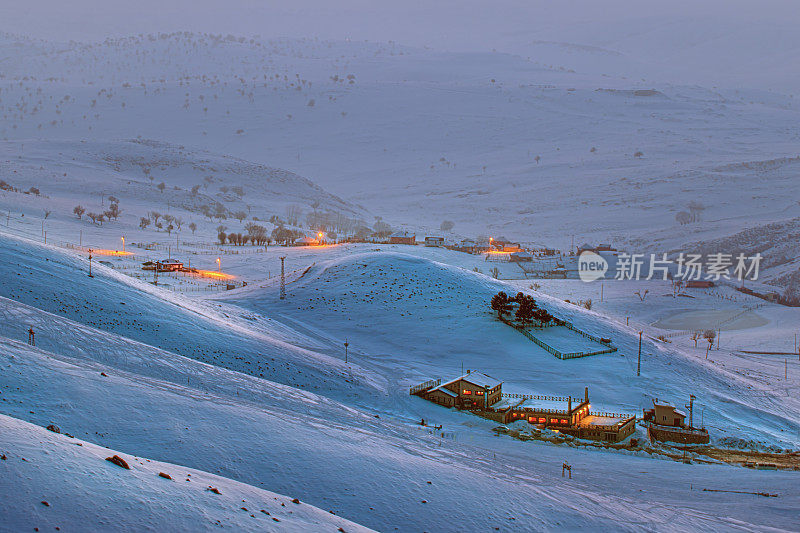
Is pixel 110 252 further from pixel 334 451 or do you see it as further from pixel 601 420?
pixel 334 451

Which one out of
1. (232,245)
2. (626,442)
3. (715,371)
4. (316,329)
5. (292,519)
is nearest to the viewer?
(292,519)

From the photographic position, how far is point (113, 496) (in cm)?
1534

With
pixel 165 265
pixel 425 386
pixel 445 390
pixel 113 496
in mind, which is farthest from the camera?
pixel 165 265

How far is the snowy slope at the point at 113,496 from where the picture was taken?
1430cm

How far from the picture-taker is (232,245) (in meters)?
84.2

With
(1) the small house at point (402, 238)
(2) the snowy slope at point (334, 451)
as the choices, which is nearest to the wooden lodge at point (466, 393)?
(2) the snowy slope at point (334, 451)

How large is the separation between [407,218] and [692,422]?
9773cm

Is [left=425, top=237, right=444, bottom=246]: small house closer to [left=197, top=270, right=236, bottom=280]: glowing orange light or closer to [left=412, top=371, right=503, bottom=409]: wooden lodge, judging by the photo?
[left=197, top=270, right=236, bottom=280]: glowing orange light

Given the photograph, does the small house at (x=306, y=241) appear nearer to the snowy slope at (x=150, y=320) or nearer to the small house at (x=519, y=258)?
the small house at (x=519, y=258)

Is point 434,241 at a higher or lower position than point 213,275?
higher

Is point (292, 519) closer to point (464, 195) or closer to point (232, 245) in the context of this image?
point (232, 245)

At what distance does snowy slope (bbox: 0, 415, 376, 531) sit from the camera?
14297mm

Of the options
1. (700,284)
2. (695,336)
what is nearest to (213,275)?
(695,336)

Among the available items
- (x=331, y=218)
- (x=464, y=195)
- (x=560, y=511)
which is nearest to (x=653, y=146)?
(x=464, y=195)
